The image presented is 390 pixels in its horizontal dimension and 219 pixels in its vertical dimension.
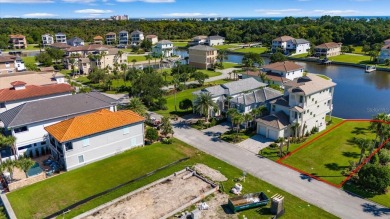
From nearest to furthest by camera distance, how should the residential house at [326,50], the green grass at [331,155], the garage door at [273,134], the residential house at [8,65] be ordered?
the green grass at [331,155], the garage door at [273,134], the residential house at [8,65], the residential house at [326,50]

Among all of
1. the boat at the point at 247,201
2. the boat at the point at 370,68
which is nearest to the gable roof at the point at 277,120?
the boat at the point at 247,201

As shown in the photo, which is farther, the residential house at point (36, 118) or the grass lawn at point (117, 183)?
the residential house at point (36, 118)

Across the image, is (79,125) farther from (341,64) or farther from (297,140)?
(341,64)

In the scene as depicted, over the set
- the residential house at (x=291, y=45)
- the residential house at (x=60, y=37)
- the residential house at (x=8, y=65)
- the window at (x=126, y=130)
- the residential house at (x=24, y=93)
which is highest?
the residential house at (x=60, y=37)

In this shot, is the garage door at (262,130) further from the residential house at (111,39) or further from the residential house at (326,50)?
the residential house at (111,39)

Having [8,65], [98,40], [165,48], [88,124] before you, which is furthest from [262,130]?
[98,40]

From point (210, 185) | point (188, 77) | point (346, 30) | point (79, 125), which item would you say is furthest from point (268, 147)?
point (346, 30)

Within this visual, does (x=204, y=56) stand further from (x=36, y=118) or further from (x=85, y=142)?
(x=85, y=142)
